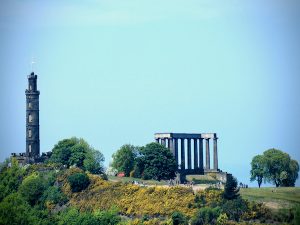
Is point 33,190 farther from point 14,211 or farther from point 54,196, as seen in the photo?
point 14,211

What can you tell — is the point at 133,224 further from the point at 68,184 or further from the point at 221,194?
the point at 68,184

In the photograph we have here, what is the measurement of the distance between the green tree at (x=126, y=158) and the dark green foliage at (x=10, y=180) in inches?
612

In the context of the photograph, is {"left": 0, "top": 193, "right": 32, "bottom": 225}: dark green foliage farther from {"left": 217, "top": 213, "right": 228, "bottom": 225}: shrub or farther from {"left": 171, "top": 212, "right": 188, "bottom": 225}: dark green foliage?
{"left": 217, "top": 213, "right": 228, "bottom": 225}: shrub

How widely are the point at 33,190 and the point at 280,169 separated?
3830cm

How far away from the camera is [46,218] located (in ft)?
566

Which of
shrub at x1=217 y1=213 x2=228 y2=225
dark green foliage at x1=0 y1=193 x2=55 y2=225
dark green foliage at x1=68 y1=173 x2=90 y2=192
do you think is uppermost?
dark green foliage at x1=68 y1=173 x2=90 y2=192

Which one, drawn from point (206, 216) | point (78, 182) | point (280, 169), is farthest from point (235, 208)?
point (280, 169)

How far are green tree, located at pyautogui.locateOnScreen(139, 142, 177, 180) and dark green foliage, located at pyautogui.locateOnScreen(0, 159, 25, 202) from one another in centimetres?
1825

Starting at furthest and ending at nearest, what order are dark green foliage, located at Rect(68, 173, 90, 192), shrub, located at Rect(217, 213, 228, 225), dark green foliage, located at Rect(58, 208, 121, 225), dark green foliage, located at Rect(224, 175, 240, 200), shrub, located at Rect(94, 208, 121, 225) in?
dark green foliage, located at Rect(68, 173, 90, 192) → dark green foliage, located at Rect(58, 208, 121, 225) → shrub, located at Rect(94, 208, 121, 225) → dark green foliage, located at Rect(224, 175, 240, 200) → shrub, located at Rect(217, 213, 228, 225)

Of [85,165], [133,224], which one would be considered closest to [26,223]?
[133,224]

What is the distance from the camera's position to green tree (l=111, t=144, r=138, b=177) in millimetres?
197250

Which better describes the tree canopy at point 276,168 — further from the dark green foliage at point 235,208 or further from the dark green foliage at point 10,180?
the dark green foliage at point 235,208

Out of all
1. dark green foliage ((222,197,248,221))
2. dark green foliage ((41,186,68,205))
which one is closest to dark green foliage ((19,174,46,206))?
dark green foliage ((41,186,68,205))

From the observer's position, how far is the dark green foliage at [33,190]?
184 meters
